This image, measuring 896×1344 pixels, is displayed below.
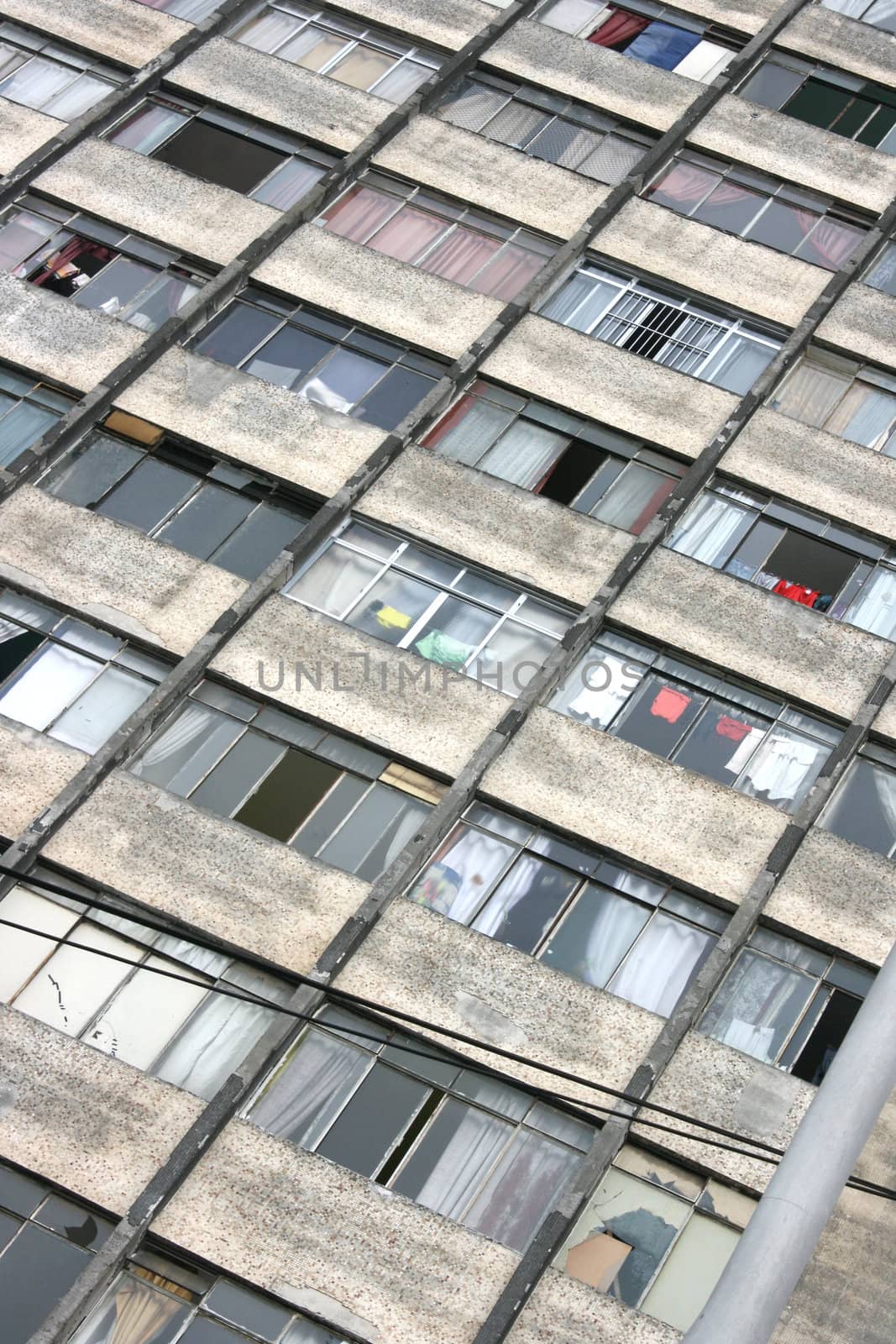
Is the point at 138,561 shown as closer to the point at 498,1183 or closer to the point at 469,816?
the point at 469,816

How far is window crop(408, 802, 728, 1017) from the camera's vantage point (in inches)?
910

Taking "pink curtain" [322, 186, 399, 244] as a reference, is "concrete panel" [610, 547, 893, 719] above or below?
below

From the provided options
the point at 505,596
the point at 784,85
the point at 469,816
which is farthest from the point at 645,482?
the point at 784,85

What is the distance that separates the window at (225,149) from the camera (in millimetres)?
32312

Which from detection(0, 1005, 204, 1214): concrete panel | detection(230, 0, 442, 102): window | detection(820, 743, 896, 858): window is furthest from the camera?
detection(230, 0, 442, 102): window

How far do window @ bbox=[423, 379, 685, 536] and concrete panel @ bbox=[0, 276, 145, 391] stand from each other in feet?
20.9

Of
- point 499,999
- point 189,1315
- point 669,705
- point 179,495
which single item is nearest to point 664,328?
point 669,705

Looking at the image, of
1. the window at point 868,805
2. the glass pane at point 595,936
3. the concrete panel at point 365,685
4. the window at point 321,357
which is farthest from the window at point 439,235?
the glass pane at point 595,936

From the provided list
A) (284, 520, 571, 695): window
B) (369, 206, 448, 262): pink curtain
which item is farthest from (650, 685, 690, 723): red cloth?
(369, 206, 448, 262): pink curtain

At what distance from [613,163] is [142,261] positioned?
1046 cm

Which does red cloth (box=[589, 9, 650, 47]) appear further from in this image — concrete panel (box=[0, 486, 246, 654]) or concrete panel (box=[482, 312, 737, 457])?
concrete panel (box=[0, 486, 246, 654])

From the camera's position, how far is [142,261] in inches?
1220

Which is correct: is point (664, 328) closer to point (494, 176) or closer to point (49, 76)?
point (494, 176)

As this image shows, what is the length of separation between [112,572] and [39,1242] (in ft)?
36.2
